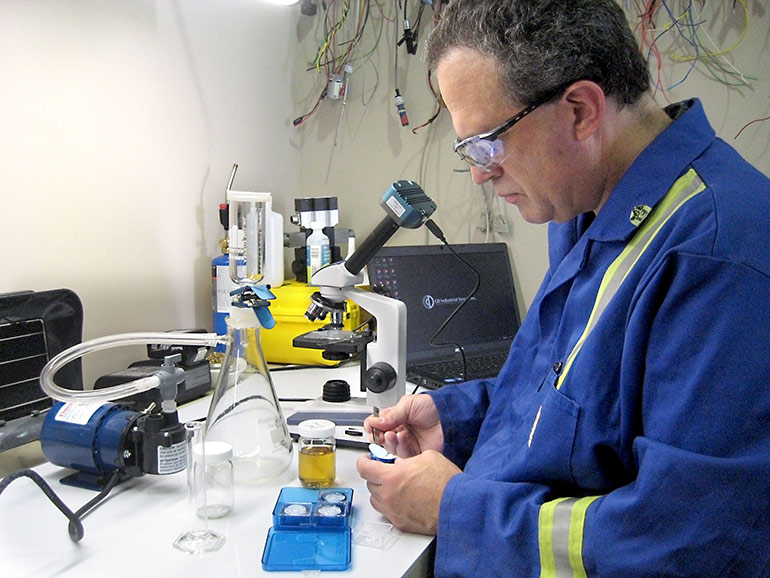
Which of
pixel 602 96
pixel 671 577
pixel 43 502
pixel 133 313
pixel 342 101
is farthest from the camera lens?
pixel 342 101

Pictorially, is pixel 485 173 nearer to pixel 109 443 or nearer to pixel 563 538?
pixel 563 538

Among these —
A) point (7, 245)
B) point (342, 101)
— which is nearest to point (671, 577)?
point (7, 245)

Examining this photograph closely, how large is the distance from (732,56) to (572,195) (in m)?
1.20

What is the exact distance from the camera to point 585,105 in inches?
35.7

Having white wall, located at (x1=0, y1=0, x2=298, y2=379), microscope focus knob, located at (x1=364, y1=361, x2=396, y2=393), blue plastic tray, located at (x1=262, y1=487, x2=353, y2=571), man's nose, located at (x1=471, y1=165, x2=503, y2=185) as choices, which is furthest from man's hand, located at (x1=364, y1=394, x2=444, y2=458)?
white wall, located at (x1=0, y1=0, x2=298, y2=379)

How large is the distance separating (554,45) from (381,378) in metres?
0.72

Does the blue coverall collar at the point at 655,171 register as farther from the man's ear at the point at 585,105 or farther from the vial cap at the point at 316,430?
the vial cap at the point at 316,430

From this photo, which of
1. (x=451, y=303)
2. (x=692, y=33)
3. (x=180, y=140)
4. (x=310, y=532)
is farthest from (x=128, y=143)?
(x=692, y=33)

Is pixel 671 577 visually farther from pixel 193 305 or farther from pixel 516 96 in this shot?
pixel 193 305

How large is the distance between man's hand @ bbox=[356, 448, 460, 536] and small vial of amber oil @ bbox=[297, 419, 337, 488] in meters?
0.11

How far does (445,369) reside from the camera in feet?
5.72

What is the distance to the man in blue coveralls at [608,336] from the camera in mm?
701

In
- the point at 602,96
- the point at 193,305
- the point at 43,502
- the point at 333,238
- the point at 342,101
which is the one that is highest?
the point at 342,101

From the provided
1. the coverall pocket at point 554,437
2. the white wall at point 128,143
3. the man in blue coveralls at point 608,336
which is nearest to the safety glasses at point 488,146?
the man in blue coveralls at point 608,336
